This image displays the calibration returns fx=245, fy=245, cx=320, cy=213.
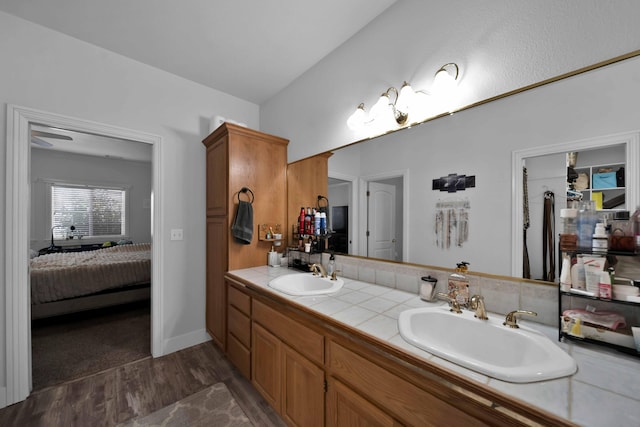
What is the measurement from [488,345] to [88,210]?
6.76 meters

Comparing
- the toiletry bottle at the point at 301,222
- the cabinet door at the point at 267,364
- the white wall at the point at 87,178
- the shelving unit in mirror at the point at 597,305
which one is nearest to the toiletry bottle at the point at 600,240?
the shelving unit in mirror at the point at 597,305

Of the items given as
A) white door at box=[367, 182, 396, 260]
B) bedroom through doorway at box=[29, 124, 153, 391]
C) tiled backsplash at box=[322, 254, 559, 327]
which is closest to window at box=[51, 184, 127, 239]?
bedroom through doorway at box=[29, 124, 153, 391]

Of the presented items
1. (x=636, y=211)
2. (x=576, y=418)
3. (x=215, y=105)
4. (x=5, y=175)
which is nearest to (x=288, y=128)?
(x=215, y=105)

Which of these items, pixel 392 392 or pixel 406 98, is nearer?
pixel 392 392

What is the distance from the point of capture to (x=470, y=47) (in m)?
1.24

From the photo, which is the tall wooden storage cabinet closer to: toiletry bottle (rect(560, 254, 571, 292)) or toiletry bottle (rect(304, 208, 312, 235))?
toiletry bottle (rect(304, 208, 312, 235))

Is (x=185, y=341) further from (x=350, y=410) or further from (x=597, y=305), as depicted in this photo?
(x=597, y=305)

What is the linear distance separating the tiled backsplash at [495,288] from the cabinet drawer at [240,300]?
924 mm

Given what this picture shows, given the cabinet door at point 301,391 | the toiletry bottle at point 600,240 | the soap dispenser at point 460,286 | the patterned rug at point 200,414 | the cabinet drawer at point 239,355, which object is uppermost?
the toiletry bottle at point 600,240

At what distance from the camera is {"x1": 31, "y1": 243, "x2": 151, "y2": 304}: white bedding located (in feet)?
9.21

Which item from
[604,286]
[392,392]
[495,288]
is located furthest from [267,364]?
[604,286]

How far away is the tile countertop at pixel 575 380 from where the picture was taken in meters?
0.57

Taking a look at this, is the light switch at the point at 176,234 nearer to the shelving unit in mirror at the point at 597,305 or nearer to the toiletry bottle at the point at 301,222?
the toiletry bottle at the point at 301,222

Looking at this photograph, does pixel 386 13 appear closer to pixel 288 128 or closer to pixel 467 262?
pixel 288 128
